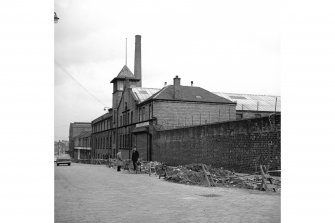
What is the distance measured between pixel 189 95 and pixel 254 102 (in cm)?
1308

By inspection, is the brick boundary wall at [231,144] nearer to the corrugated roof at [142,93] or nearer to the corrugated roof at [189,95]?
the corrugated roof at [189,95]

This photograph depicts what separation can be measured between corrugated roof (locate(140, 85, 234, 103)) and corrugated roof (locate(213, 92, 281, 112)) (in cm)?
612

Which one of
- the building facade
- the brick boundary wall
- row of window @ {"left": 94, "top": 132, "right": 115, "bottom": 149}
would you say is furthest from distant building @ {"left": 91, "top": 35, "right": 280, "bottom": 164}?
the building facade

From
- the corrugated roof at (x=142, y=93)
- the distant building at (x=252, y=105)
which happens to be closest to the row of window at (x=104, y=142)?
the corrugated roof at (x=142, y=93)

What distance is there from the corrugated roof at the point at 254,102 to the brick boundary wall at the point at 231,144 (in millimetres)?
18527

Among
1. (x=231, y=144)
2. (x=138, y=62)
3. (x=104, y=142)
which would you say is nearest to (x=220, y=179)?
(x=231, y=144)

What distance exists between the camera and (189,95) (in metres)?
40.7

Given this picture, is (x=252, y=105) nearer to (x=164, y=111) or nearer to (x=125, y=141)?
(x=164, y=111)

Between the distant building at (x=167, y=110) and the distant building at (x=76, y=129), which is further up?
the distant building at (x=167, y=110)

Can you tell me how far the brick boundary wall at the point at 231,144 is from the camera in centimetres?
1852

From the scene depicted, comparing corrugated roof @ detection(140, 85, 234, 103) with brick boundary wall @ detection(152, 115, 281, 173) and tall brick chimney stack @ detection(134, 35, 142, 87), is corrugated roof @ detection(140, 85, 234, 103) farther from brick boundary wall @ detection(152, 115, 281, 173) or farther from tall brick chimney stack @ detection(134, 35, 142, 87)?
tall brick chimney stack @ detection(134, 35, 142, 87)

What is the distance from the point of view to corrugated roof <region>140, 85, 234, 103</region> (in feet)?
129
